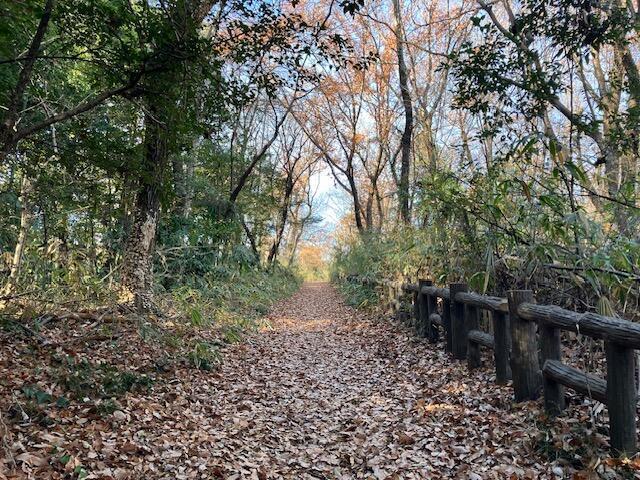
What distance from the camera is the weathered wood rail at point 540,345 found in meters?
3.23

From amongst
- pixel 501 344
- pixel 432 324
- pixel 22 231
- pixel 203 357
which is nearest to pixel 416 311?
pixel 432 324

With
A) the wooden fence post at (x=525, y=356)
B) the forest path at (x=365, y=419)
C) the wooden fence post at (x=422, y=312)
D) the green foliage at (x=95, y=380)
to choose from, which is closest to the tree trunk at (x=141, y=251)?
the forest path at (x=365, y=419)

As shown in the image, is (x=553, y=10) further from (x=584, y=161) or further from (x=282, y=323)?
(x=282, y=323)

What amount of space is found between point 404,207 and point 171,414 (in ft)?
28.7

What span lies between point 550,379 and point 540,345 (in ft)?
1.19

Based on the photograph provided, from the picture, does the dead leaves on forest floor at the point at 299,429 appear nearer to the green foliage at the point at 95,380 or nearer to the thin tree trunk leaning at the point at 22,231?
the green foliage at the point at 95,380

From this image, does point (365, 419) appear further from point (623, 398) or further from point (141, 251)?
point (141, 251)

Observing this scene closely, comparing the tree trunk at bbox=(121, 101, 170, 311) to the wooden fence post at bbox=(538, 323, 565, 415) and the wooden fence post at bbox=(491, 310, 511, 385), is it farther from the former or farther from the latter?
the wooden fence post at bbox=(538, 323, 565, 415)

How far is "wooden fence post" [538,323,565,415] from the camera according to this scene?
4082 millimetres

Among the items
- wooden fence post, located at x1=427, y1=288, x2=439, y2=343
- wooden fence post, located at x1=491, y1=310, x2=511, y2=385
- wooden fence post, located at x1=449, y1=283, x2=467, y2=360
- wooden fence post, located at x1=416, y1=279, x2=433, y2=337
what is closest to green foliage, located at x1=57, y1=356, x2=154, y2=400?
wooden fence post, located at x1=491, y1=310, x2=511, y2=385

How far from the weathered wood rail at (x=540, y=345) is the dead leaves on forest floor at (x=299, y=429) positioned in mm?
224

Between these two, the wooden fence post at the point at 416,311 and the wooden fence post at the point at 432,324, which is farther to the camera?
the wooden fence post at the point at 416,311

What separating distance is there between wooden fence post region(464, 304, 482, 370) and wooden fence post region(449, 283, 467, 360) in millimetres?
158

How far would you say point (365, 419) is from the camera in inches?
193
